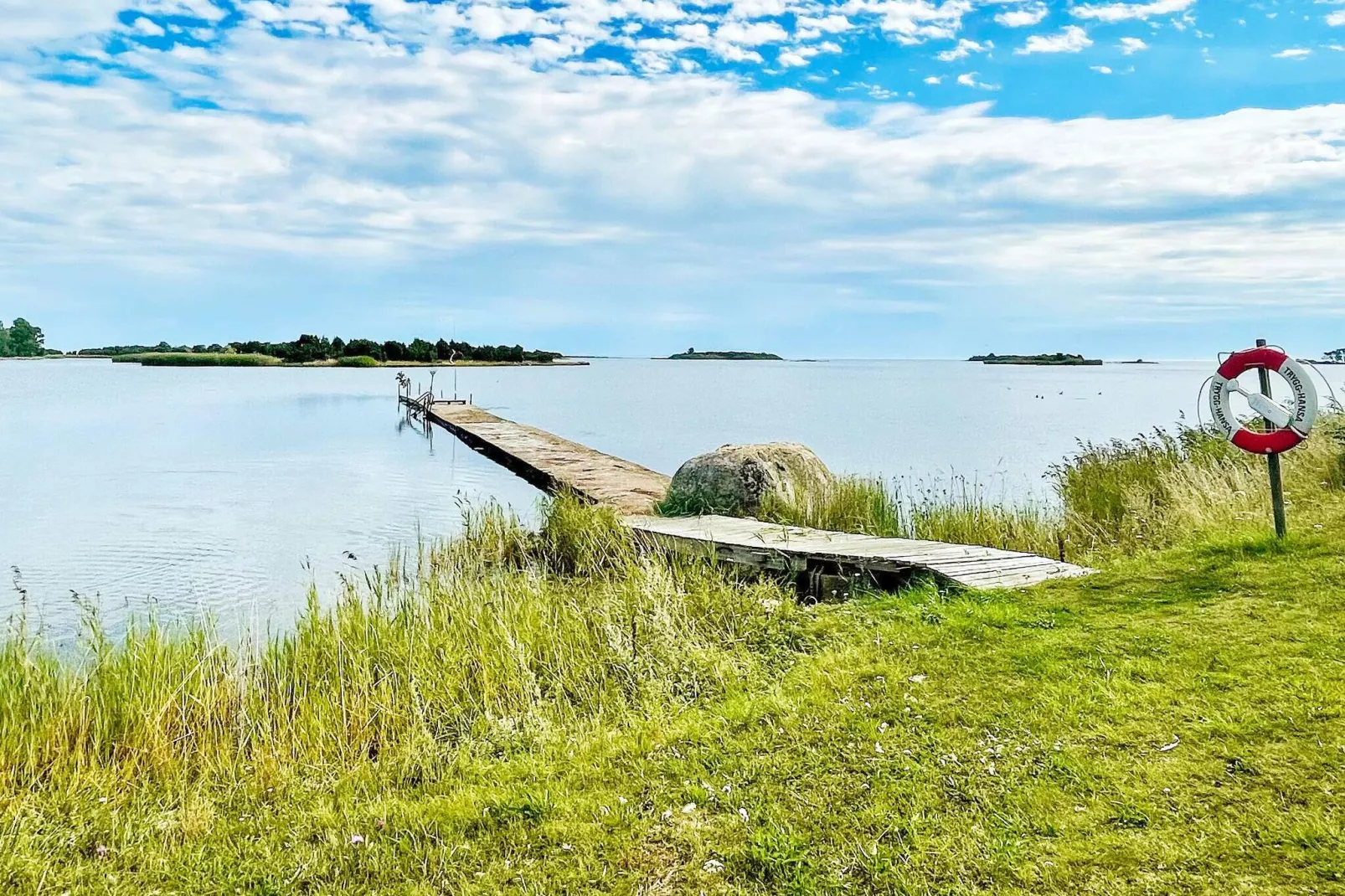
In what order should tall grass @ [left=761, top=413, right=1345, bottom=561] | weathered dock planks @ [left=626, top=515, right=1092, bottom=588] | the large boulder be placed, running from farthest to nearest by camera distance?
the large boulder < tall grass @ [left=761, top=413, right=1345, bottom=561] < weathered dock planks @ [left=626, top=515, right=1092, bottom=588]

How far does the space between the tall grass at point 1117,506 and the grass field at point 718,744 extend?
8.00ft

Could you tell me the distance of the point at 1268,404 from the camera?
804 centimetres

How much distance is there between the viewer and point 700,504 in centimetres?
1245

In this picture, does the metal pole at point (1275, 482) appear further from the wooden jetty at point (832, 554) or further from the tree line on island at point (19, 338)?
the tree line on island at point (19, 338)

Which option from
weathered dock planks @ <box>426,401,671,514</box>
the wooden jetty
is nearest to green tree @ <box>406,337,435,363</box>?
weathered dock planks @ <box>426,401,671,514</box>

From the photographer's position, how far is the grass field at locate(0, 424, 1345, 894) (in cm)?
382

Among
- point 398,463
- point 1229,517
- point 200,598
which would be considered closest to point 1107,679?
point 1229,517

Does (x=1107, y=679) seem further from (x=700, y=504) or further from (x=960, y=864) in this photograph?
(x=700, y=504)

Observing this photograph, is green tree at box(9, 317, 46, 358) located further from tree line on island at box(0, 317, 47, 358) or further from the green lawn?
the green lawn

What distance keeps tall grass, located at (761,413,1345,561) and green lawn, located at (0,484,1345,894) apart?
365 centimetres

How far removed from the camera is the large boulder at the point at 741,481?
1235 centimetres

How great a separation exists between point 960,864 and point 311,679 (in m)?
4.49

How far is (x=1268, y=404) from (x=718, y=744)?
6093mm

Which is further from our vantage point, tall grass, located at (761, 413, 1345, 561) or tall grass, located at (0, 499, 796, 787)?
tall grass, located at (761, 413, 1345, 561)
